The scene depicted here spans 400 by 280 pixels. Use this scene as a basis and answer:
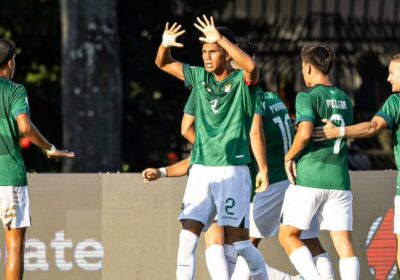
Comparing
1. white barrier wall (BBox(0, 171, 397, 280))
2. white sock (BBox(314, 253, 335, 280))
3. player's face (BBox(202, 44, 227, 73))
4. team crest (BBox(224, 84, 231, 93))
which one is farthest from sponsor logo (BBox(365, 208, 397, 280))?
player's face (BBox(202, 44, 227, 73))

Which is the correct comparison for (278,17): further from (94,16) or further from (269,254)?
(269,254)

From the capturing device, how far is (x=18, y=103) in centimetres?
1080

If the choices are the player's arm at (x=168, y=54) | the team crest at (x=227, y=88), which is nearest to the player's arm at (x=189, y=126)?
the player's arm at (x=168, y=54)

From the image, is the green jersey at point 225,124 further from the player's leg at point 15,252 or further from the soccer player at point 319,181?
the player's leg at point 15,252

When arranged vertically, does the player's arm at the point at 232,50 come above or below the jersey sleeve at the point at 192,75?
above

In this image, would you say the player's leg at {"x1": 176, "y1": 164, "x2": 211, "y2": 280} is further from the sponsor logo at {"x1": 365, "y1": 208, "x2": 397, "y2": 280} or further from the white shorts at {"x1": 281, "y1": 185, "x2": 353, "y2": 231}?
the sponsor logo at {"x1": 365, "y1": 208, "x2": 397, "y2": 280}

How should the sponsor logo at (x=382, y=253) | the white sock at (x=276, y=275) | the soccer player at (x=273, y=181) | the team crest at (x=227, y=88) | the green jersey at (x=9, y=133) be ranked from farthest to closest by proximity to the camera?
the sponsor logo at (x=382, y=253), the white sock at (x=276, y=275), the soccer player at (x=273, y=181), the green jersey at (x=9, y=133), the team crest at (x=227, y=88)

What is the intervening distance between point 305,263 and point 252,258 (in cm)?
45

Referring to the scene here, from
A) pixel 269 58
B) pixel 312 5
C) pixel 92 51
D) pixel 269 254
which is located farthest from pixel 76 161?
pixel 312 5

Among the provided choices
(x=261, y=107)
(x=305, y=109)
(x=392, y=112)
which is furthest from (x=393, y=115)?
(x=261, y=107)

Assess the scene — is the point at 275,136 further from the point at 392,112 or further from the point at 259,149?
the point at 392,112

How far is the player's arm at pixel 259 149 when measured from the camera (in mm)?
10861

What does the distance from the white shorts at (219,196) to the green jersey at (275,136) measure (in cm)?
113

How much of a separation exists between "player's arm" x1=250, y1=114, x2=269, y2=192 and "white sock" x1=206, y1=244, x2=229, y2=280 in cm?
56
